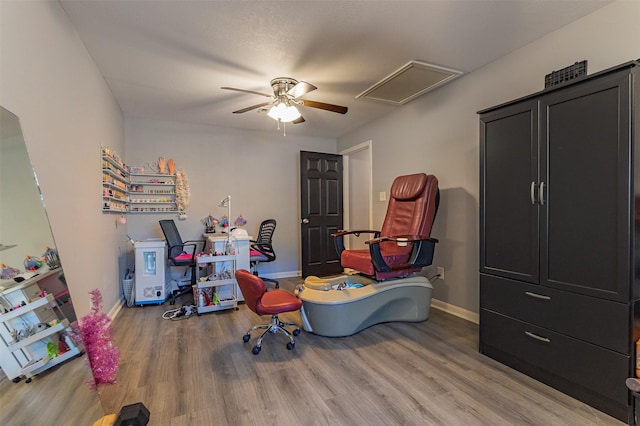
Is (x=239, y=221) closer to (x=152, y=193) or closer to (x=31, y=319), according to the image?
(x=152, y=193)

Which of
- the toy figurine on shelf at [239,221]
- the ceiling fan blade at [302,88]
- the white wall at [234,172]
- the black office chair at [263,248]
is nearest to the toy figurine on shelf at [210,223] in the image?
the white wall at [234,172]

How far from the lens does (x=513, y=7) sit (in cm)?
191

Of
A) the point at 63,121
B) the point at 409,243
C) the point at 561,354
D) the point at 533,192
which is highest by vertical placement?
the point at 63,121

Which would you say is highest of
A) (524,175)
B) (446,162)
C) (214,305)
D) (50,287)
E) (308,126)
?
(308,126)

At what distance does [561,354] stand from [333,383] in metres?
1.32

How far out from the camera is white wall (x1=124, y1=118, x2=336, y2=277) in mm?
4066

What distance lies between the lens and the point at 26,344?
1.17 meters

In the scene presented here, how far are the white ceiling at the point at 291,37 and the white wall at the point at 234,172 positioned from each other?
3.40 ft

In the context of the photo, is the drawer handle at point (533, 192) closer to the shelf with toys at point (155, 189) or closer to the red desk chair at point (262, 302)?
the red desk chair at point (262, 302)

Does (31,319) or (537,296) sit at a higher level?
(31,319)

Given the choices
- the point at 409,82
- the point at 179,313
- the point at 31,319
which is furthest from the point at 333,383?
the point at 409,82

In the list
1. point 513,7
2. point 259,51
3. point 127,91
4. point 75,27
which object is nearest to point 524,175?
point 513,7

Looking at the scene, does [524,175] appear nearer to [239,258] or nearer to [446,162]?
[446,162]

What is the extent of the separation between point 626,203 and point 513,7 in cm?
137
